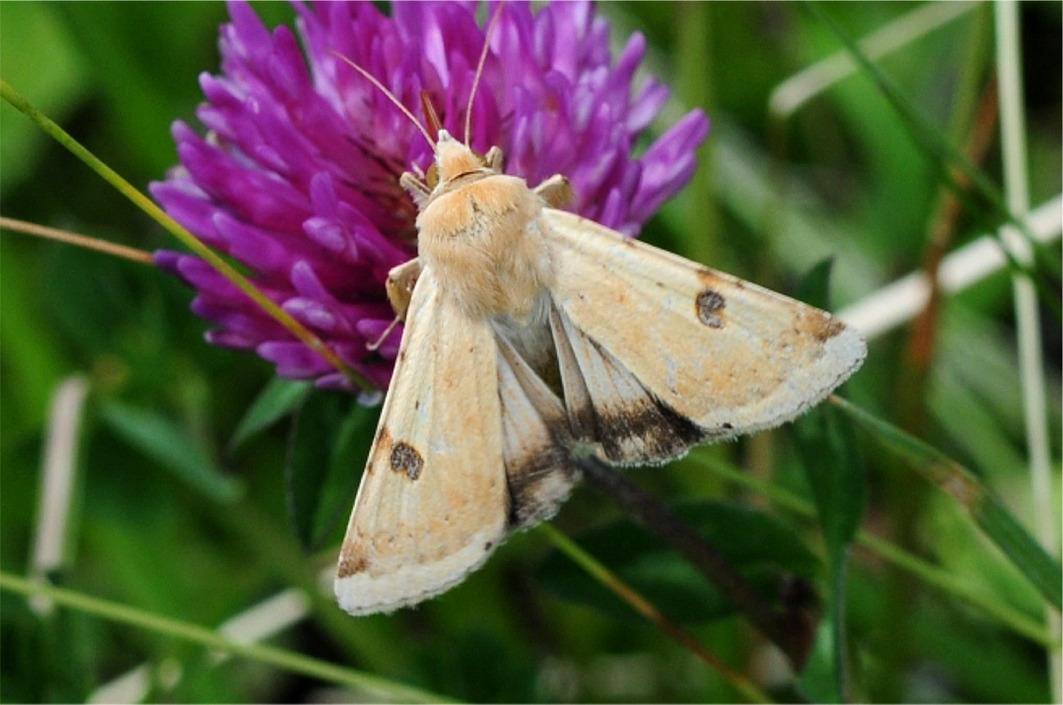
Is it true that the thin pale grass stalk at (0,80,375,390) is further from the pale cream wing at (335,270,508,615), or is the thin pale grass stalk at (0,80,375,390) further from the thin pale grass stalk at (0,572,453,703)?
the thin pale grass stalk at (0,572,453,703)

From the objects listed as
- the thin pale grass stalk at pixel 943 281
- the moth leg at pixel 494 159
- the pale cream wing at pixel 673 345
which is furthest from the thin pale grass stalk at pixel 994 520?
the thin pale grass stalk at pixel 943 281

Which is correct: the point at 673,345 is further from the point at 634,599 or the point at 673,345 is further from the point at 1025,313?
the point at 1025,313

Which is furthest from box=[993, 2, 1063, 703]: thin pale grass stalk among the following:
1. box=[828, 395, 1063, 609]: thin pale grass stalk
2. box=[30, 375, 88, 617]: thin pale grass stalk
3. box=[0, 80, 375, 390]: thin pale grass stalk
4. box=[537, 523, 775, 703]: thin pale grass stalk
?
box=[30, 375, 88, 617]: thin pale grass stalk

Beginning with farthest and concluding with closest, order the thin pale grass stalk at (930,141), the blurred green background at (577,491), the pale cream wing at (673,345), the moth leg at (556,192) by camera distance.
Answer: the blurred green background at (577,491)
the thin pale grass stalk at (930,141)
the moth leg at (556,192)
the pale cream wing at (673,345)

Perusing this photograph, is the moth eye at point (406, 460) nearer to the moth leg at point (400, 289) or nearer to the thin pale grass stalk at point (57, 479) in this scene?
the moth leg at point (400, 289)

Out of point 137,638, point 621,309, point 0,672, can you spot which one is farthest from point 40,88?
point 621,309

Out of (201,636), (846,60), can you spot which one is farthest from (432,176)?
(846,60)
